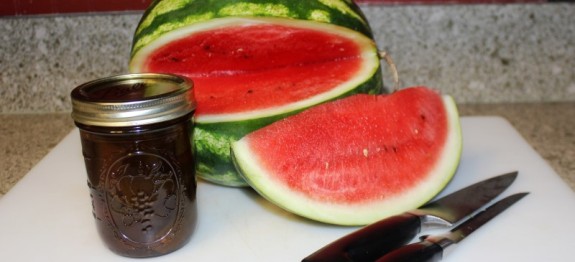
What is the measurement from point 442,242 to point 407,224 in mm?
64

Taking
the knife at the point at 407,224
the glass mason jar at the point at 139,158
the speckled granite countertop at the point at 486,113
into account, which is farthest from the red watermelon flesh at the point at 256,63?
the speckled granite countertop at the point at 486,113

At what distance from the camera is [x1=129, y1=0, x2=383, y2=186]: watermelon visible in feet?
3.67

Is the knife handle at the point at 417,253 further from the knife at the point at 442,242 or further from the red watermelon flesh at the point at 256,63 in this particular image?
the red watermelon flesh at the point at 256,63

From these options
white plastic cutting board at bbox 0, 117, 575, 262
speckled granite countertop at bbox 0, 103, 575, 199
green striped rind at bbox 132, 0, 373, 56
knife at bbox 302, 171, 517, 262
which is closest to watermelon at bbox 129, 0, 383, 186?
green striped rind at bbox 132, 0, 373, 56

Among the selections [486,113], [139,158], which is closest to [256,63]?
[139,158]

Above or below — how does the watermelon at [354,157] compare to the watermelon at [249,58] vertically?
below

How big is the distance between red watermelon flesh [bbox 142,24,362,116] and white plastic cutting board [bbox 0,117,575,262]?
0.21m

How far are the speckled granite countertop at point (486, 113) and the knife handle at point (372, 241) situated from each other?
0.53 metres

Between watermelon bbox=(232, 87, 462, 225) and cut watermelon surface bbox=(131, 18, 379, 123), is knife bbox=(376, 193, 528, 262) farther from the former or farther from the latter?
cut watermelon surface bbox=(131, 18, 379, 123)

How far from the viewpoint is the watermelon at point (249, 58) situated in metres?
1.12

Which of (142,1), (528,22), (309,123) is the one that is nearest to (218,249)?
(309,123)

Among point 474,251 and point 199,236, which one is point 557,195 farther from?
point 199,236

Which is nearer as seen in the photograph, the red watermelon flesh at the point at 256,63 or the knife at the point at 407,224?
the knife at the point at 407,224

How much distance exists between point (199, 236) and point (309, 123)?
30cm
